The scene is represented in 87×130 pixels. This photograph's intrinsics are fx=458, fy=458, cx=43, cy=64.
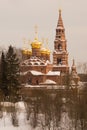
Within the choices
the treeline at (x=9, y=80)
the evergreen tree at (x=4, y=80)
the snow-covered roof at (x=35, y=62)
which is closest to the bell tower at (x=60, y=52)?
the snow-covered roof at (x=35, y=62)

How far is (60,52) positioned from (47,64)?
11.0 ft

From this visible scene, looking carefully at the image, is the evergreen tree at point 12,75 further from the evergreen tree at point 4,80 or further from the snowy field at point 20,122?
the snowy field at point 20,122

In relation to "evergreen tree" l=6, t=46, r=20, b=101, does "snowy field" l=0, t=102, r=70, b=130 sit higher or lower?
lower

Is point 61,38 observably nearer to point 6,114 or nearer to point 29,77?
point 29,77

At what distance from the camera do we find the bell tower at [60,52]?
198 feet

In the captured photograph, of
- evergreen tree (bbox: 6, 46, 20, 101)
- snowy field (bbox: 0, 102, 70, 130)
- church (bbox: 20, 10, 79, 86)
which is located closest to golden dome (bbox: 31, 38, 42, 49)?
church (bbox: 20, 10, 79, 86)

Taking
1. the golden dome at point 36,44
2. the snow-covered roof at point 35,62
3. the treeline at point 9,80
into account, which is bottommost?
the treeline at point 9,80

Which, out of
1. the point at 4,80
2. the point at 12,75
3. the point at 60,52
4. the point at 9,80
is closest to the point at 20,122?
the point at 4,80

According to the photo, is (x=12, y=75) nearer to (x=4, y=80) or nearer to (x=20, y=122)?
(x=4, y=80)

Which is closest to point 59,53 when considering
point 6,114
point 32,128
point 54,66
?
point 54,66

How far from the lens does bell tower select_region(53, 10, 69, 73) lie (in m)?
60.2

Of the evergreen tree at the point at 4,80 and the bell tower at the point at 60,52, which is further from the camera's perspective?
the bell tower at the point at 60,52

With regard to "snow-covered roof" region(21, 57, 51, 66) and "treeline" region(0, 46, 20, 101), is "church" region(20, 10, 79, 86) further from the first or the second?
"treeline" region(0, 46, 20, 101)

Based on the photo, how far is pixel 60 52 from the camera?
198 feet
